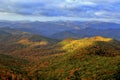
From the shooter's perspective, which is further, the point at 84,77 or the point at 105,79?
the point at 84,77

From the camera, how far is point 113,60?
193 m

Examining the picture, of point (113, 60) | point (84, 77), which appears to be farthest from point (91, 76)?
point (113, 60)

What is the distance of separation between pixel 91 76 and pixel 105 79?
525 inches

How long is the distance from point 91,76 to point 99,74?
15.8 feet

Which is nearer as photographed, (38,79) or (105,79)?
(105,79)

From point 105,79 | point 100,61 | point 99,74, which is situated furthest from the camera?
point 100,61

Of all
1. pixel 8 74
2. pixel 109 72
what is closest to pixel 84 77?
pixel 109 72

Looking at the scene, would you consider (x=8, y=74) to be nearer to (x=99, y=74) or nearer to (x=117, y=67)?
(x=99, y=74)

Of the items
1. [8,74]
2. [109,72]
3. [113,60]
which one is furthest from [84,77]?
[8,74]

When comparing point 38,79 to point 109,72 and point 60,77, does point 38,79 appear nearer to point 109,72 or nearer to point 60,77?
point 60,77

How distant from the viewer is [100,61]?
655 feet

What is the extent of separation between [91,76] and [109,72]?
10.8 m

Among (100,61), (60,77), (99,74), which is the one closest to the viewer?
(99,74)

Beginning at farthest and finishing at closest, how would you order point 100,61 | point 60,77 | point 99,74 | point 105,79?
point 100,61 → point 60,77 → point 99,74 → point 105,79
